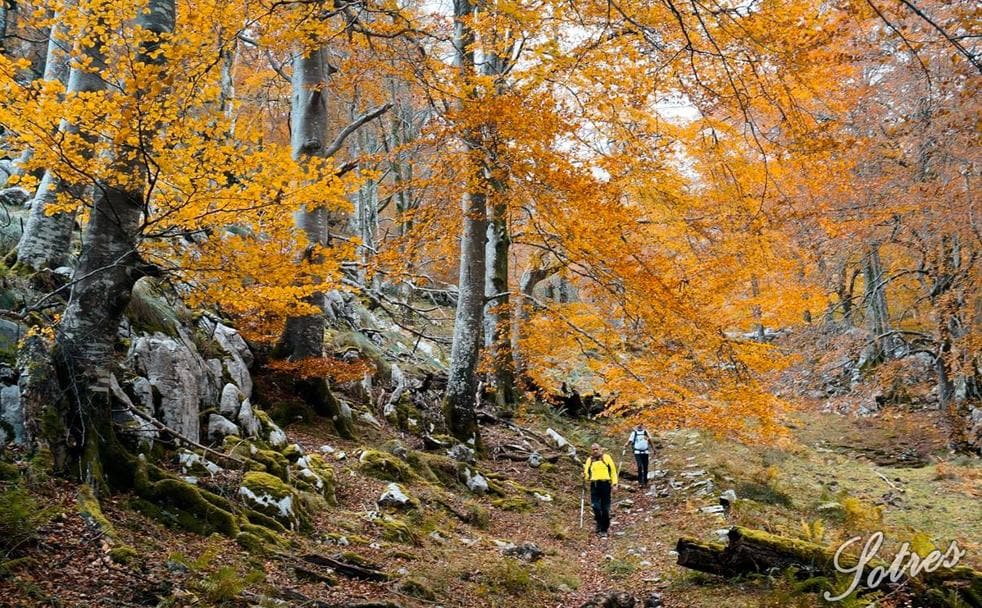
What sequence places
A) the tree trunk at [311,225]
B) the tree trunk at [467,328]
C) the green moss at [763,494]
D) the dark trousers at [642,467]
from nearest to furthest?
the tree trunk at [311,225], the green moss at [763,494], the tree trunk at [467,328], the dark trousers at [642,467]

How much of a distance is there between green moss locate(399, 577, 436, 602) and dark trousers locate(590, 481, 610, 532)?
14.4 feet

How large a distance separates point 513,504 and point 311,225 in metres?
5.31

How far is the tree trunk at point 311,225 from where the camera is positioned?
936cm

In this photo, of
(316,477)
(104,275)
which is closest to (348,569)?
(316,477)

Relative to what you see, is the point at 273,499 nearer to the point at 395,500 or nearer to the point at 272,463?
the point at 272,463

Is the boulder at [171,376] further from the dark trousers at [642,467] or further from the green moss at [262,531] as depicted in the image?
the dark trousers at [642,467]

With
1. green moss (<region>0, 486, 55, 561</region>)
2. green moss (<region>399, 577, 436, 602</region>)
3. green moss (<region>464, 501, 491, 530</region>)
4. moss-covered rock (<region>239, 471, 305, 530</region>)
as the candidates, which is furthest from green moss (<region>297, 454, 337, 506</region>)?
green moss (<region>0, 486, 55, 561</region>)

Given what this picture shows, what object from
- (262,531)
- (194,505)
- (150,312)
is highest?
(150,312)

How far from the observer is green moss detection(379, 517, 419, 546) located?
20.4 ft

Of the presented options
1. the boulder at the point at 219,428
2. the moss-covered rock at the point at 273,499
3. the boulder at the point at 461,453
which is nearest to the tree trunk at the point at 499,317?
the boulder at the point at 461,453

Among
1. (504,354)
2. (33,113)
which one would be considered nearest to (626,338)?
(504,354)

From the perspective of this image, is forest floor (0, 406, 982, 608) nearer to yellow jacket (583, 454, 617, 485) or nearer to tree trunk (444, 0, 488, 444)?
yellow jacket (583, 454, 617, 485)

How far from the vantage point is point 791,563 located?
578 cm

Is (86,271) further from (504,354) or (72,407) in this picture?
(504,354)
